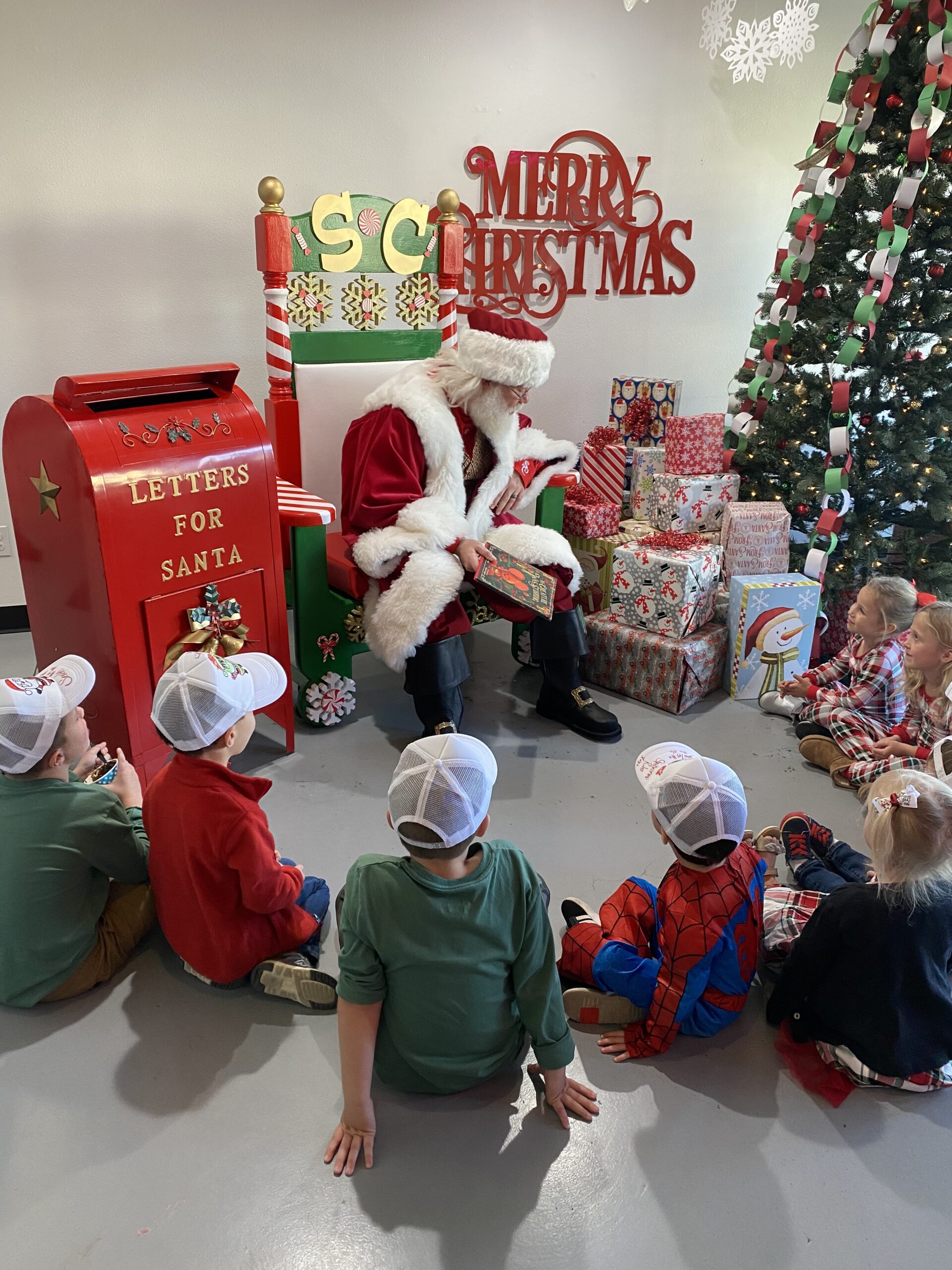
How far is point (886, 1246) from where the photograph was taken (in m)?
1.57

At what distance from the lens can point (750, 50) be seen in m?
4.44

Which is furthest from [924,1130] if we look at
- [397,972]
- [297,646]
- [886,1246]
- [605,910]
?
[297,646]

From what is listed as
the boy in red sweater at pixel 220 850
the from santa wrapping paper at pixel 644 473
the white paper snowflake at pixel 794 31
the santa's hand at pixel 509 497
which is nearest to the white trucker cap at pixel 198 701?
the boy in red sweater at pixel 220 850

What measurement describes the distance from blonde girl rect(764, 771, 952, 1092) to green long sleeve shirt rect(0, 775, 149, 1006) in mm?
1485

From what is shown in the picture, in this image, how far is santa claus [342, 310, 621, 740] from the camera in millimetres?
3062

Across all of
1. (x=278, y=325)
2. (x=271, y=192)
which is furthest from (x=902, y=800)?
(x=271, y=192)

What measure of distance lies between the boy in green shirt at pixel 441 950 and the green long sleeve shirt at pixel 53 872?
2.06ft

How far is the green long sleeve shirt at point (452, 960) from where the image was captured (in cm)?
158

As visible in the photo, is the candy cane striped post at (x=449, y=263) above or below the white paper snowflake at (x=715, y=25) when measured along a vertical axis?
below

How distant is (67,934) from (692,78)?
4547mm

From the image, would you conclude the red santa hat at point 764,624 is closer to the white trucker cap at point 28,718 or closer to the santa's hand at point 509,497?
the santa's hand at point 509,497

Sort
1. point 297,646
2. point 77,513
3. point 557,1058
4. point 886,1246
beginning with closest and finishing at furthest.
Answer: point 886,1246 < point 557,1058 < point 77,513 < point 297,646

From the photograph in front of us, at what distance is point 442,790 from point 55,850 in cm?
97

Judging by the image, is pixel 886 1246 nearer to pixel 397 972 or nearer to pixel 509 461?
pixel 397 972
